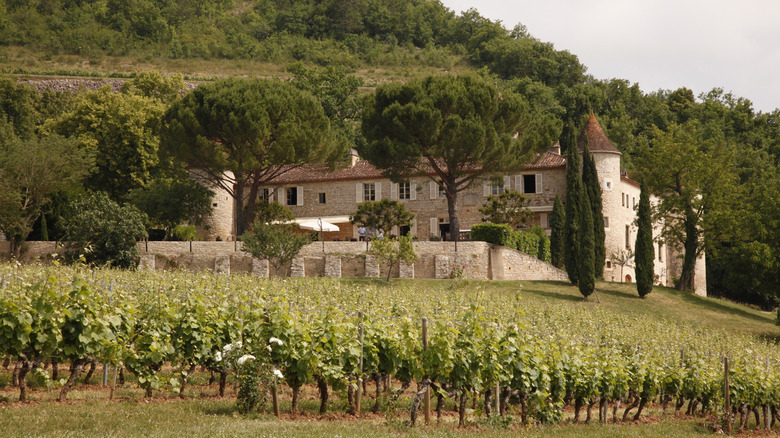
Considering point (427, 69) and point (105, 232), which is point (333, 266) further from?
point (427, 69)

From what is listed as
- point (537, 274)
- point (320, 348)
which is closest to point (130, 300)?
point (320, 348)

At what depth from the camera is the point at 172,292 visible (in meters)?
13.9

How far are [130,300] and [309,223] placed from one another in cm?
2681

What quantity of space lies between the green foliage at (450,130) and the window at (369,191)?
20.1ft

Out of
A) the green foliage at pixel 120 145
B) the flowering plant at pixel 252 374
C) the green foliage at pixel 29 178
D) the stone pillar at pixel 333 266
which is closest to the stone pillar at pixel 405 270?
the stone pillar at pixel 333 266

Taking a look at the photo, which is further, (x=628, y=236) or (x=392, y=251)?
(x=628, y=236)

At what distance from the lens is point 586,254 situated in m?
30.7

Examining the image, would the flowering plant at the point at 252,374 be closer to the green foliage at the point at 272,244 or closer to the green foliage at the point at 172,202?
the green foliage at the point at 272,244

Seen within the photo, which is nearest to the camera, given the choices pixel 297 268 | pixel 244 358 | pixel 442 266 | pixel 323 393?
pixel 244 358

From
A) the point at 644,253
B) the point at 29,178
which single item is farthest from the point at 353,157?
the point at 644,253

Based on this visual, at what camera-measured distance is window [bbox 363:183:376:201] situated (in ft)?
143

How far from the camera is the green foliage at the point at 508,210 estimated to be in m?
37.9

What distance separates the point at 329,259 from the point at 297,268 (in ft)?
4.64

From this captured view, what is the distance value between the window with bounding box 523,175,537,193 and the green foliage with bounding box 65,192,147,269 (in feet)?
66.4
